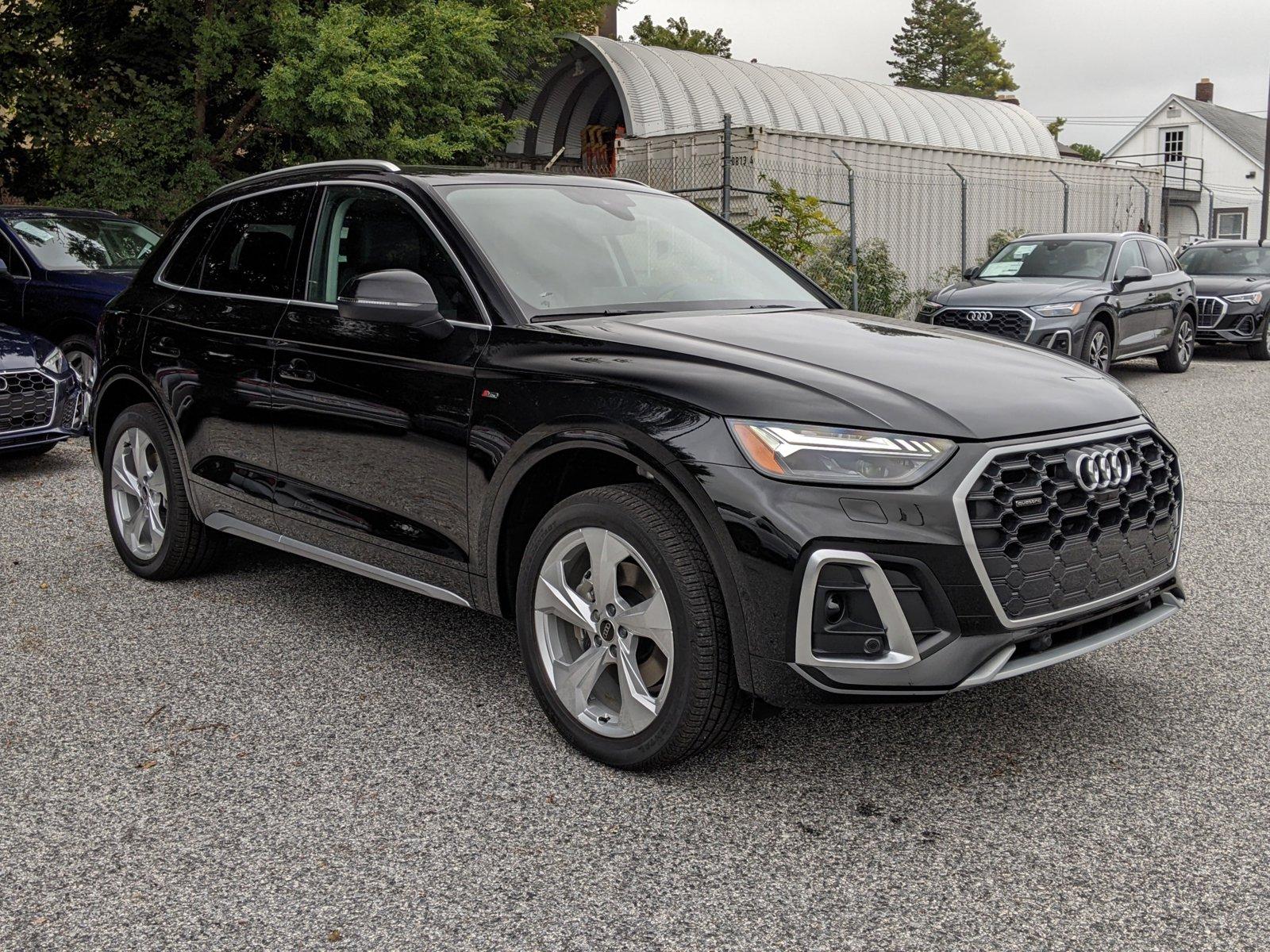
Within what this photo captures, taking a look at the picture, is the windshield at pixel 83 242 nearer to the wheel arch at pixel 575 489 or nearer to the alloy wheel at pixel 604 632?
the wheel arch at pixel 575 489

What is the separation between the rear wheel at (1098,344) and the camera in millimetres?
12766

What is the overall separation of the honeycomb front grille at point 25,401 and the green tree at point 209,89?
23.4 ft

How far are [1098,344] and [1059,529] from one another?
10625 mm

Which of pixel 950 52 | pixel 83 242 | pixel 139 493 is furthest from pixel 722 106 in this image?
pixel 950 52

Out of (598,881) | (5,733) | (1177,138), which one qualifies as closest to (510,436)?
(598,881)

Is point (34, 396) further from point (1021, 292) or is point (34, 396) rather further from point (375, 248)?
point (1021, 292)

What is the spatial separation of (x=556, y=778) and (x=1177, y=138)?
63.3m

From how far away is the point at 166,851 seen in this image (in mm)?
3113

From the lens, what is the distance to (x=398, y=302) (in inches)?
153

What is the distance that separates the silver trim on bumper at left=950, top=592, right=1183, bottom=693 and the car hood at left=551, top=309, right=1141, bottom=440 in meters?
0.56

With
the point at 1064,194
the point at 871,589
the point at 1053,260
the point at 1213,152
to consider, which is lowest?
the point at 871,589

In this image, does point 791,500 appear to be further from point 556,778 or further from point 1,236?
point 1,236

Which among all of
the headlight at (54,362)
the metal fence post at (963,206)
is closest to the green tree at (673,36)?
the metal fence post at (963,206)

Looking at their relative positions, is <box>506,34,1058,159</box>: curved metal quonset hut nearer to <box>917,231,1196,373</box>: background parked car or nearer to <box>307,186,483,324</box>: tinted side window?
<box>917,231,1196,373</box>: background parked car
